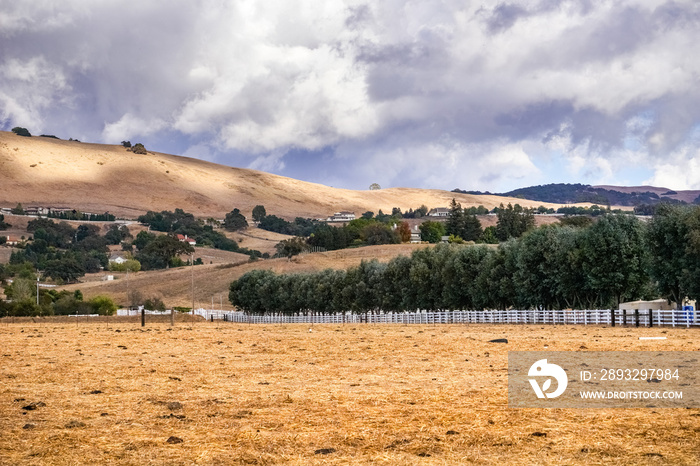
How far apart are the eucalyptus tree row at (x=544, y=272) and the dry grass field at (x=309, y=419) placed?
41.3 metres

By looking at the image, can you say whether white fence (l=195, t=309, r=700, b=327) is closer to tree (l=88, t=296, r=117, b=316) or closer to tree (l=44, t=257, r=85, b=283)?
tree (l=88, t=296, r=117, b=316)

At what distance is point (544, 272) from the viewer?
73.8 metres

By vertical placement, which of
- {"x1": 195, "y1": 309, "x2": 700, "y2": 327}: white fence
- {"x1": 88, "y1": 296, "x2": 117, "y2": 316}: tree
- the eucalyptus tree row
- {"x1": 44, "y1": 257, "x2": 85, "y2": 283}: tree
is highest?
{"x1": 44, "y1": 257, "x2": 85, "y2": 283}: tree

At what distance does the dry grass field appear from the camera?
11.6 metres

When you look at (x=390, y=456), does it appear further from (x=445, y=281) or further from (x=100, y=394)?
(x=445, y=281)

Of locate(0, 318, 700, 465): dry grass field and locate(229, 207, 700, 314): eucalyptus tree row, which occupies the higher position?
locate(229, 207, 700, 314): eucalyptus tree row

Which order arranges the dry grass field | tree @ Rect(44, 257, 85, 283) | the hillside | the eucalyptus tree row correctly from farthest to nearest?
tree @ Rect(44, 257, 85, 283), the hillside, the eucalyptus tree row, the dry grass field

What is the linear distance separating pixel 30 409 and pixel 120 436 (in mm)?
3761

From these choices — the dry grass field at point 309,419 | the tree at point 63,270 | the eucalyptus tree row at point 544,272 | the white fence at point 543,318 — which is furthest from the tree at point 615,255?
the tree at point 63,270

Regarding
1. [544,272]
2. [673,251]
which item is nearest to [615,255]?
[673,251]

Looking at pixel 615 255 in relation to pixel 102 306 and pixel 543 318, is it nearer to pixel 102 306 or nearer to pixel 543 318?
pixel 543 318

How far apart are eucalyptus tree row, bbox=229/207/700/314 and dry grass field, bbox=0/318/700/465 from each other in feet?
135

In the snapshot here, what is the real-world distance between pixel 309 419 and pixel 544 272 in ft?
204

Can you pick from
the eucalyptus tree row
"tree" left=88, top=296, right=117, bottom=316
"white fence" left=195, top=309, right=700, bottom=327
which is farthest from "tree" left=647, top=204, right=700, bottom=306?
"tree" left=88, top=296, right=117, bottom=316
